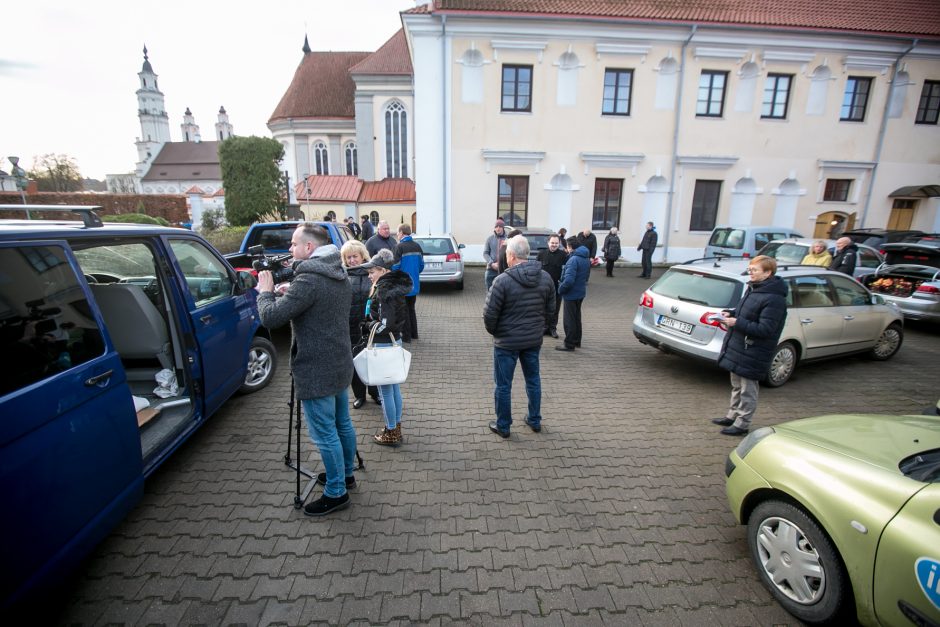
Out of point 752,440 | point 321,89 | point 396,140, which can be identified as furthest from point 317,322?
point 321,89

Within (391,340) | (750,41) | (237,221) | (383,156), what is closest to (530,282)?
(391,340)

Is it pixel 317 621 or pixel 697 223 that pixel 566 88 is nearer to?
pixel 697 223

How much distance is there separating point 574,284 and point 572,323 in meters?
0.72

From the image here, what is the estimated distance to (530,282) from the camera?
3.98m

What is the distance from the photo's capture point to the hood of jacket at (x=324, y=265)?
2693mm

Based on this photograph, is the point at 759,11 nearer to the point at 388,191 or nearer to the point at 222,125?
the point at 388,191

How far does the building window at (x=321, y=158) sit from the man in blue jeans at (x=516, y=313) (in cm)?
3529

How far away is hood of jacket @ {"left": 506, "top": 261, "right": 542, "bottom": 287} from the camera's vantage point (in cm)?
398

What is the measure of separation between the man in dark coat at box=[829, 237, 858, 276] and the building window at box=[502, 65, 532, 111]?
11.7 m

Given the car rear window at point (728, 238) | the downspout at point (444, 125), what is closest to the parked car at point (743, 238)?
the car rear window at point (728, 238)

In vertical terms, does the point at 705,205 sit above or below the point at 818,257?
above

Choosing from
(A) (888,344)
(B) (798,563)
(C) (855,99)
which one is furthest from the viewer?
(C) (855,99)

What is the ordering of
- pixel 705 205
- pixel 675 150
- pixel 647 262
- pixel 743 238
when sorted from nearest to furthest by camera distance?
pixel 743 238 → pixel 647 262 → pixel 675 150 → pixel 705 205

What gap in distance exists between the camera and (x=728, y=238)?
14008 millimetres
